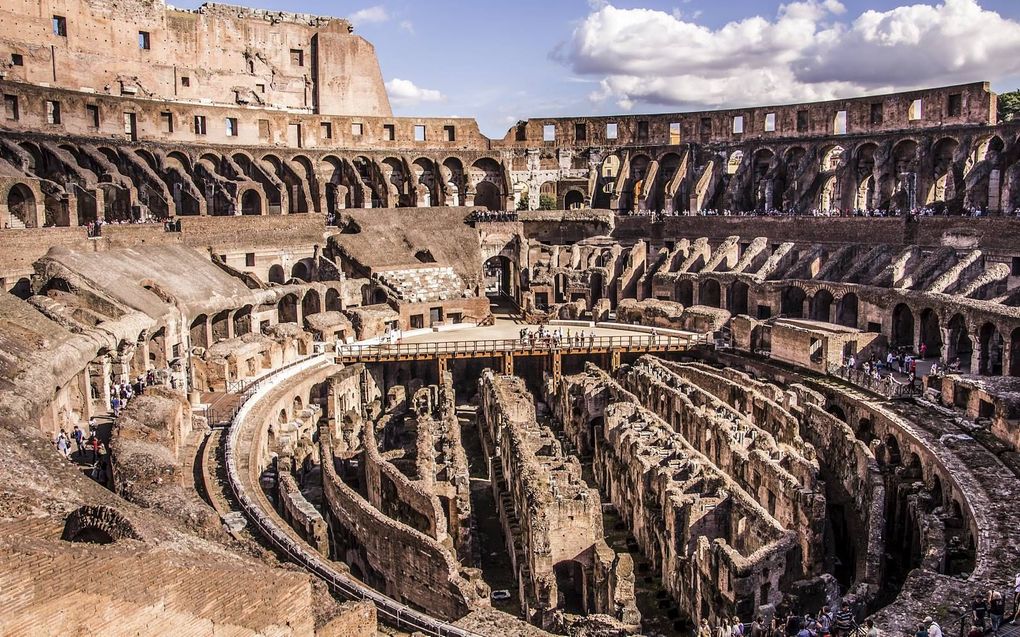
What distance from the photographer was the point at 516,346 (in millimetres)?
41188

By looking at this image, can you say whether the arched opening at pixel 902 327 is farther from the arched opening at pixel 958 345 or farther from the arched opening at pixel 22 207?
the arched opening at pixel 22 207

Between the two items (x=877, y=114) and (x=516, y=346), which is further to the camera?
(x=877, y=114)

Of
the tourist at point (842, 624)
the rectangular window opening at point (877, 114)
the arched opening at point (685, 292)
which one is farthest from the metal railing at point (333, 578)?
the rectangular window opening at point (877, 114)

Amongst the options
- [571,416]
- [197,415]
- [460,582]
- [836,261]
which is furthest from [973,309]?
[197,415]

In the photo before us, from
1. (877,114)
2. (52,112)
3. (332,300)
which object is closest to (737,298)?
(877,114)

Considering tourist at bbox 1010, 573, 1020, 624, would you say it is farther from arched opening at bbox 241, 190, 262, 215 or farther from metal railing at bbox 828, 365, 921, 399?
arched opening at bbox 241, 190, 262, 215

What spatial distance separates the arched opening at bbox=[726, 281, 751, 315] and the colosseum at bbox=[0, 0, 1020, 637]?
162 millimetres

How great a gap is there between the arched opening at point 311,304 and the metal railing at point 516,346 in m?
5.03

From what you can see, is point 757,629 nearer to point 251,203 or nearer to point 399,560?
point 399,560

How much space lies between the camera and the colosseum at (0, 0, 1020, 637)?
57.6 ft

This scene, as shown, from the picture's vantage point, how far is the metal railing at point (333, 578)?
15633mm

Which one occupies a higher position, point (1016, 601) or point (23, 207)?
point (23, 207)

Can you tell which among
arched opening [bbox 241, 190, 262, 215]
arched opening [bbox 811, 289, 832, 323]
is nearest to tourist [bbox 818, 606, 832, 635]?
arched opening [bbox 811, 289, 832, 323]

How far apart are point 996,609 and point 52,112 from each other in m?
46.7
